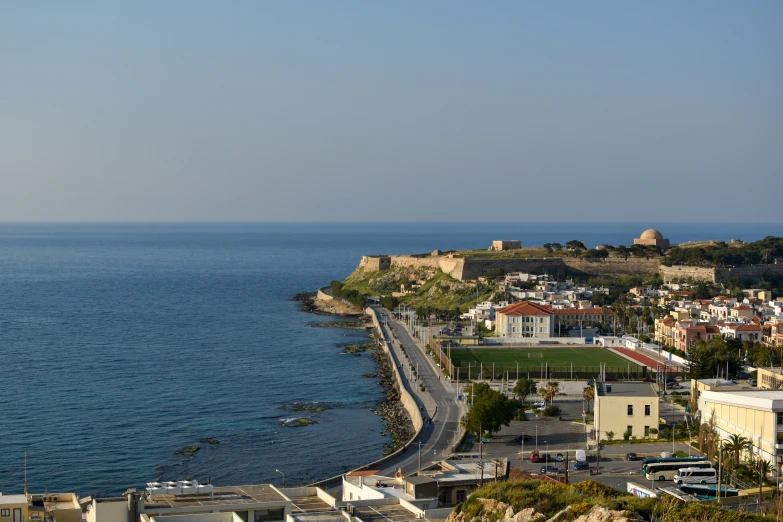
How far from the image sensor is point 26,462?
3073cm

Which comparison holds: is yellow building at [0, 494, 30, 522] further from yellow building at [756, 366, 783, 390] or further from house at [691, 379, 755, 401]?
yellow building at [756, 366, 783, 390]

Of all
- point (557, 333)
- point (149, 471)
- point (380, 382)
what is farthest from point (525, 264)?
point (149, 471)

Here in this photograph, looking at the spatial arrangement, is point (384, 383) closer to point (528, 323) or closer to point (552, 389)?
point (552, 389)

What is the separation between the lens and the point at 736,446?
86.9ft

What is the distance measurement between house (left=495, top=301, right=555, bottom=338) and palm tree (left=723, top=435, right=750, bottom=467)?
100 ft

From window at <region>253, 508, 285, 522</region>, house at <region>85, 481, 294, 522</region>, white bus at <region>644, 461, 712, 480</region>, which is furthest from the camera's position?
white bus at <region>644, 461, 712, 480</region>

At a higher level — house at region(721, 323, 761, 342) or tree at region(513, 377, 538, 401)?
house at region(721, 323, 761, 342)

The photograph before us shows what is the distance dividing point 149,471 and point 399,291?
57176 mm

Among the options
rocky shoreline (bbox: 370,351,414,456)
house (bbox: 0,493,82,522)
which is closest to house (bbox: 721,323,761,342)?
rocky shoreline (bbox: 370,351,414,456)

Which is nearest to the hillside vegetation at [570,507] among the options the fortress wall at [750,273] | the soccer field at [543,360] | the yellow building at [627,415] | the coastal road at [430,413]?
the coastal road at [430,413]

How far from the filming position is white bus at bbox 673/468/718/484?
25125mm

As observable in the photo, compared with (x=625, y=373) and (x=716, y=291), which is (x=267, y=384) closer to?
(x=625, y=373)

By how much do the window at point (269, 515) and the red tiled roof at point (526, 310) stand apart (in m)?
43.5

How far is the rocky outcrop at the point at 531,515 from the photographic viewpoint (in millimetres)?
12258
